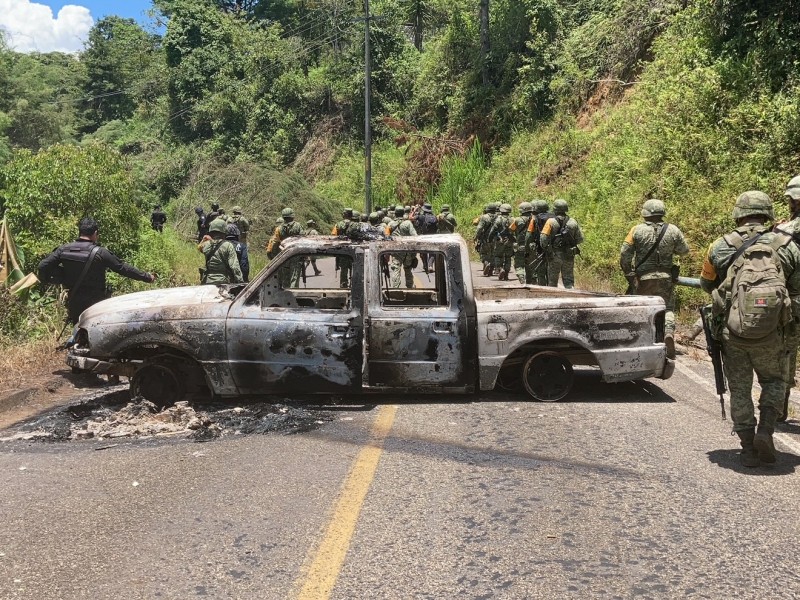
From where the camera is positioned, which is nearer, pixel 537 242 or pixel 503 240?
pixel 537 242

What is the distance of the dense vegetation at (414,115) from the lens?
1425 centimetres

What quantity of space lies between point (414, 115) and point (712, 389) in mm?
35754

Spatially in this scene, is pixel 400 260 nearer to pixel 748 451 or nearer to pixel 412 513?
pixel 748 451

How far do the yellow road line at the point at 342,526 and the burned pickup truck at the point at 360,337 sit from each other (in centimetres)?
104

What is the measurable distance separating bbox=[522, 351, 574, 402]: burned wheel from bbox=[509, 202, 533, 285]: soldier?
6.16 meters

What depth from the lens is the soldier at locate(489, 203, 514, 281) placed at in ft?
56.8

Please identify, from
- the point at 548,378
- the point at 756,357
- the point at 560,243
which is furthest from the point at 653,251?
the point at 756,357

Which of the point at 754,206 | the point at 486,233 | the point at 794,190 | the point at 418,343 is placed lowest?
the point at 418,343

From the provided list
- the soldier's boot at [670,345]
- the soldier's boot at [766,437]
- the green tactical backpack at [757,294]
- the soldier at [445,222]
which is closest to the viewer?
the green tactical backpack at [757,294]

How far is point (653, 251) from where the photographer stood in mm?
9352

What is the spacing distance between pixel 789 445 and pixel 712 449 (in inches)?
25.2

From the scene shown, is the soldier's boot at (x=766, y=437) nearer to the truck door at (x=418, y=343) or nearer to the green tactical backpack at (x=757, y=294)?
A: the green tactical backpack at (x=757, y=294)

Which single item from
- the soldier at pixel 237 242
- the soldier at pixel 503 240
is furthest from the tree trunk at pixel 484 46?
the soldier at pixel 237 242

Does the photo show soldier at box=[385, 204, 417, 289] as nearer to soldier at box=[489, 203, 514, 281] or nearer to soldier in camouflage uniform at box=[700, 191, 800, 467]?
soldier at box=[489, 203, 514, 281]
